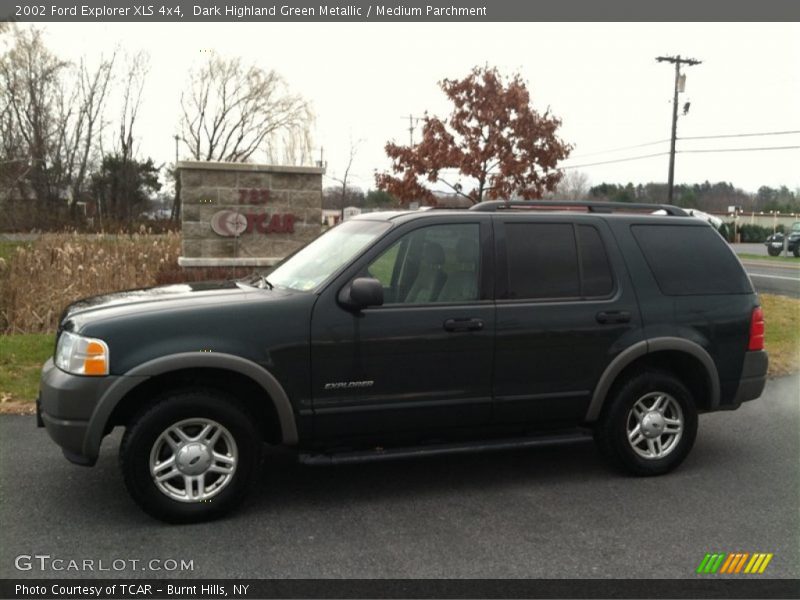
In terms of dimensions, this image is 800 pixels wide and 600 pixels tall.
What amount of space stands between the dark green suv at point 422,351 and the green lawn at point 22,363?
2.62m

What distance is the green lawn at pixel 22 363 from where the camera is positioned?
22.0ft

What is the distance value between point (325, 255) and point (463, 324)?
1068 mm

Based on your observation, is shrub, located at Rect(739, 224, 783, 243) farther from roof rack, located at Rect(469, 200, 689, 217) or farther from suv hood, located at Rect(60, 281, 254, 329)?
suv hood, located at Rect(60, 281, 254, 329)

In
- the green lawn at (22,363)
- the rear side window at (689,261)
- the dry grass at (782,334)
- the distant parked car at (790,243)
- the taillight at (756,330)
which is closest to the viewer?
the rear side window at (689,261)

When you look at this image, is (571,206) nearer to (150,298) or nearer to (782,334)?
(150,298)

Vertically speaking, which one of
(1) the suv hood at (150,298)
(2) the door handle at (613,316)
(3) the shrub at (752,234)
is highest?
(3) the shrub at (752,234)

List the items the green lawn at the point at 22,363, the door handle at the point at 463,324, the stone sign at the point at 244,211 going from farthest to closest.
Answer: the stone sign at the point at 244,211, the green lawn at the point at 22,363, the door handle at the point at 463,324

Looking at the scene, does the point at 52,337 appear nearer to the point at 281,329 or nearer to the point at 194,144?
the point at 281,329

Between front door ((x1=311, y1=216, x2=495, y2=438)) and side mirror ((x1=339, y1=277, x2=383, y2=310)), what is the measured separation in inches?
2.5

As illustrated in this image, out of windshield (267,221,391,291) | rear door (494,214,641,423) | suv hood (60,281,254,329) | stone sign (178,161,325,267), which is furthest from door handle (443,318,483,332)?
stone sign (178,161,325,267)

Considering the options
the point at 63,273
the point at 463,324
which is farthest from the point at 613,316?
the point at 63,273

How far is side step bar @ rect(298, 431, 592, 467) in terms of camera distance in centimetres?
431

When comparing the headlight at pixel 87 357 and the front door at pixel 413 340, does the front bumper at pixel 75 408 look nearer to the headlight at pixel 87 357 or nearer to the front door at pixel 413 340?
the headlight at pixel 87 357

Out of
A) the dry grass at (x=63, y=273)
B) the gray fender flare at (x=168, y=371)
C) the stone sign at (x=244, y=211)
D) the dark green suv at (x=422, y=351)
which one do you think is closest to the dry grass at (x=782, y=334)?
the dark green suv at (x=422, y=351)
